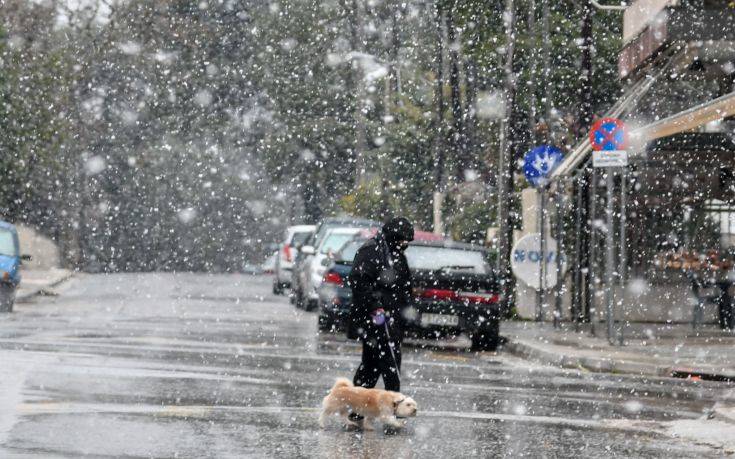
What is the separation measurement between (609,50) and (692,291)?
1118 cm

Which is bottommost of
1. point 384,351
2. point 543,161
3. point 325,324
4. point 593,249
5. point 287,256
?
point 325,324

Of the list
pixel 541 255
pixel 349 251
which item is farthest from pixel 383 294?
pixel 541 255

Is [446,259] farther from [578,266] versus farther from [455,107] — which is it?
[455,107]

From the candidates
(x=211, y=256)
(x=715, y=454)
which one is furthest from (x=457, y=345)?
(x=211, y=256)

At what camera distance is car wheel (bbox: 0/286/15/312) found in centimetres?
2877

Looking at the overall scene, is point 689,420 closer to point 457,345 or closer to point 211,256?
point 457,345

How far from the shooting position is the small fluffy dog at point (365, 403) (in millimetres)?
11672

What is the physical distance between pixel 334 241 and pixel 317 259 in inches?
32.9

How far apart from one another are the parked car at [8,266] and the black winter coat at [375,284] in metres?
17.3

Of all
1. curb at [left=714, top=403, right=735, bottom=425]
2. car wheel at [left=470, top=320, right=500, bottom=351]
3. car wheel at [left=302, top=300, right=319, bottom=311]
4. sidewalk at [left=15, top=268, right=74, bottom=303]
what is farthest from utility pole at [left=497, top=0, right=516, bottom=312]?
curb at [left=714, top=403, right=735, bottom=425]

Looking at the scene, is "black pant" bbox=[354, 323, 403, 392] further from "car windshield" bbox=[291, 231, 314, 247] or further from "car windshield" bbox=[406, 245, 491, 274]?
"car windshield" bbox=[291, 231, 314, 247]

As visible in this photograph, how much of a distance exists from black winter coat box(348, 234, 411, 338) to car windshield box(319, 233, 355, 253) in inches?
741

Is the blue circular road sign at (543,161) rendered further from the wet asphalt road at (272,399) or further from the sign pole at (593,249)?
the wet asphalt road at (272,399)

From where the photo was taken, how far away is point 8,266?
96.5ft
